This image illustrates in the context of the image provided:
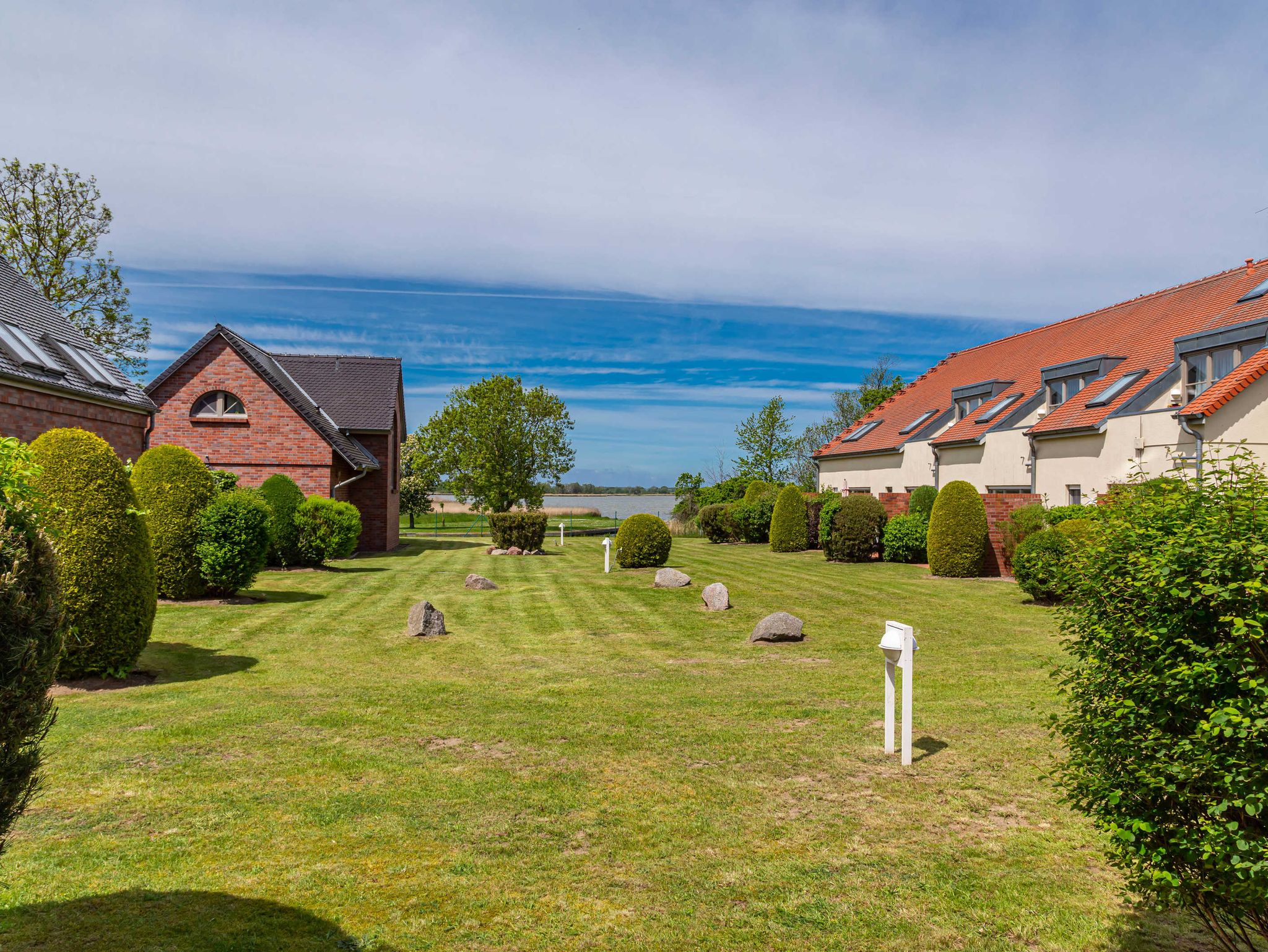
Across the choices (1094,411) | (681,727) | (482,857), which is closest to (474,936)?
(482,857)

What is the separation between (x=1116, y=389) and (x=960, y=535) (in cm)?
640

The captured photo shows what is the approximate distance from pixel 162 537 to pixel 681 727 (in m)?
10.9

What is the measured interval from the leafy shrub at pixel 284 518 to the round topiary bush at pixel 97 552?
12023 mm

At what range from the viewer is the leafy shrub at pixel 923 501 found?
25.1m

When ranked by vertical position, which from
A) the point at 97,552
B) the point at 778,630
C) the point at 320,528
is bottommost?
the point at 778,630

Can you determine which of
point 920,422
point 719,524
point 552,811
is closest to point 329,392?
point 719,524

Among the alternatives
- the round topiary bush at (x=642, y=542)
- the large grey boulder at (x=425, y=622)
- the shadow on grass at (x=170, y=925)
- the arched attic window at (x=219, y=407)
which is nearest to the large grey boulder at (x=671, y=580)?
the round topiary bush at (x=642, y=542)

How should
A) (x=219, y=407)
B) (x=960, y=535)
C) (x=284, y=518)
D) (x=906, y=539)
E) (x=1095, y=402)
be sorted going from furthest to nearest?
(x=219, y=407), (x=906, y=539), (x=1095, y=402), (x=284, y=518), (x=960, y=535)

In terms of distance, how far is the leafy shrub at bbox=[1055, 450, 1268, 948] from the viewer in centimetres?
285

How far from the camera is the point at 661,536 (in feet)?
73.0

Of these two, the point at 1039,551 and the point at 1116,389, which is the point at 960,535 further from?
the point at 1039,551

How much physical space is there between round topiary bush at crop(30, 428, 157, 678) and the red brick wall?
5.05 m

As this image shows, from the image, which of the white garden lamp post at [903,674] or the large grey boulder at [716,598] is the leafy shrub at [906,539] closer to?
the large grey boulder at [716,598]

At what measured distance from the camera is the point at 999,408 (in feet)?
88.8
